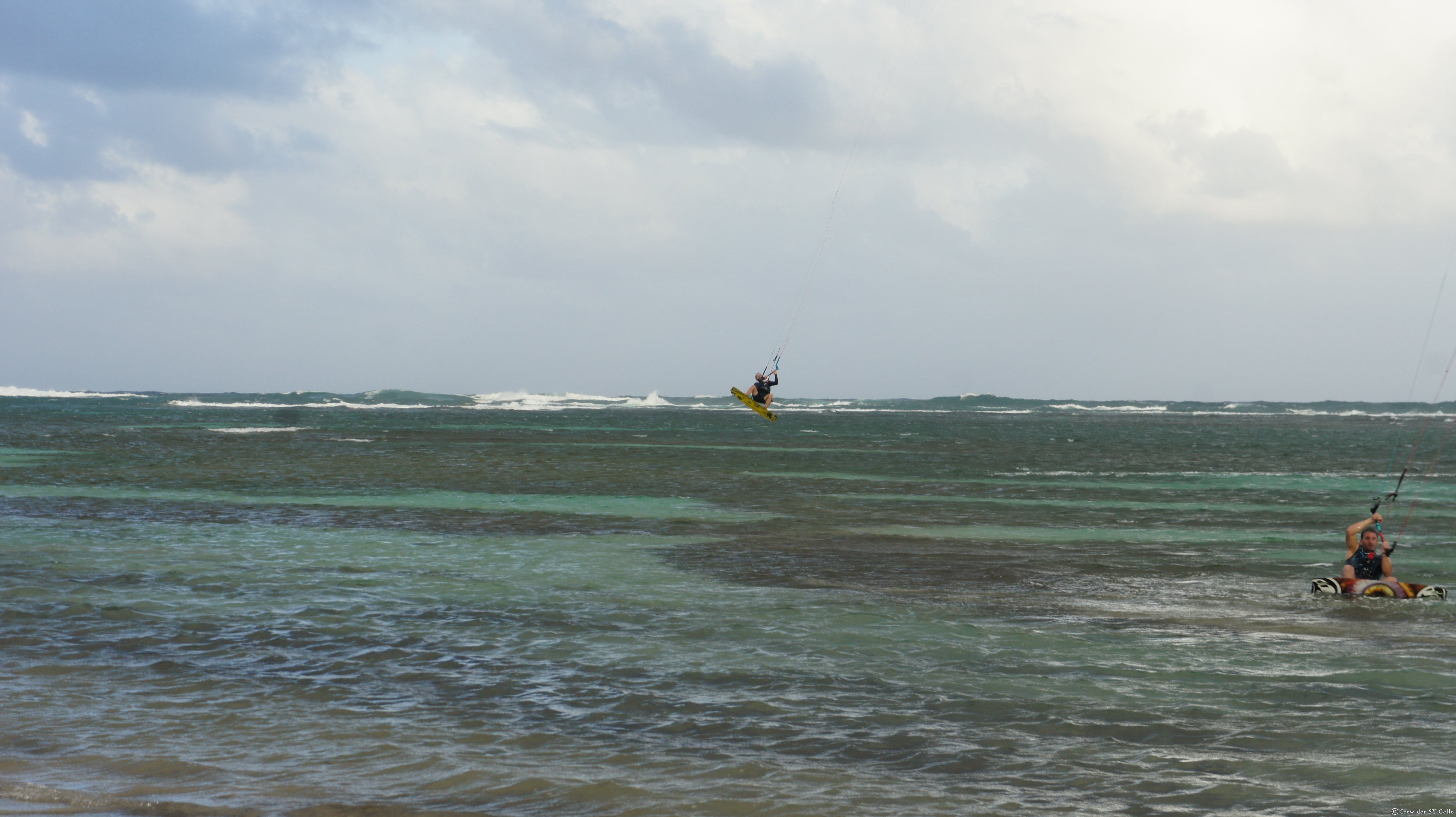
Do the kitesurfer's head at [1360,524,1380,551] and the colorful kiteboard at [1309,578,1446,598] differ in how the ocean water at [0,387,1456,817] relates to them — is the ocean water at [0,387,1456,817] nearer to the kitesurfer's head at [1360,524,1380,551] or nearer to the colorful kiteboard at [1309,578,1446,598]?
the colorful kiteboard at [1309,578,1446,598]

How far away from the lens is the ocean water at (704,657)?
7.17m

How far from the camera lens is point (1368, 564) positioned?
1505 centimetres

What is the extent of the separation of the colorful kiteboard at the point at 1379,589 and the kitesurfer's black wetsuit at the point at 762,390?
16.1 m

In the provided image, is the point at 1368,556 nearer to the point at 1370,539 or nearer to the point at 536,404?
the point at 1370,539

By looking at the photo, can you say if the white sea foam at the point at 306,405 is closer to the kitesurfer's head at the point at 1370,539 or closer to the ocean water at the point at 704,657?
the ocean water at the point at 704,657

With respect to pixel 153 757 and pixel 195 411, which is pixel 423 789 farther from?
pixel 195 411

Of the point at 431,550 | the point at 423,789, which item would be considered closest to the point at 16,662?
the point at 423,789

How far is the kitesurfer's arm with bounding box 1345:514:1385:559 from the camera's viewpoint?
49.9ft

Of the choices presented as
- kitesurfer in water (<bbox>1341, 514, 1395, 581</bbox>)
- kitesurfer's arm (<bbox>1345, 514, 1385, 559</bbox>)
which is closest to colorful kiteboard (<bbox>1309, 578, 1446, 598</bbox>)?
kitesurfer in water (<bbox>1341, 514, 1395, 581</bbox>)

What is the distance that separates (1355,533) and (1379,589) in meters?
1.21

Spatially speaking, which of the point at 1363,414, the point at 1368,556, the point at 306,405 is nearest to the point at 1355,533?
the point at 1368,556

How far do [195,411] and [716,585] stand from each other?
111131 millimetres

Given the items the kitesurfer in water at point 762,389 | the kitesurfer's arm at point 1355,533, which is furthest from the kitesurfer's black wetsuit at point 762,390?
the kitesurfer's arm at point 1355,533

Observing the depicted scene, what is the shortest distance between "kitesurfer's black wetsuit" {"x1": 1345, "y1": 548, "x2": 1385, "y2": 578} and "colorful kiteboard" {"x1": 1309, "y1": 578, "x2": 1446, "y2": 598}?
0.55 ft
